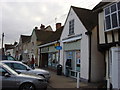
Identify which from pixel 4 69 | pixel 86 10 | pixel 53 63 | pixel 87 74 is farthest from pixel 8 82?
pixel 53 63

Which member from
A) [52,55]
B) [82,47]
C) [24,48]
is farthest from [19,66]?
[24,48]

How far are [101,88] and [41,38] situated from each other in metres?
24.5

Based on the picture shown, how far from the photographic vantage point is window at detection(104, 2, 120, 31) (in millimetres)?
9773

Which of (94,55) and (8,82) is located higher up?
(94,55)

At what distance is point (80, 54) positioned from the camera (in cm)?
1381

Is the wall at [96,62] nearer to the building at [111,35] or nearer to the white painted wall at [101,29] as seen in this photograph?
the building at [111,35]

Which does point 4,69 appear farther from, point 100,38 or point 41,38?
point 41,38

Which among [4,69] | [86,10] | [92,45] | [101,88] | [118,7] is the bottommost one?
[101,88]

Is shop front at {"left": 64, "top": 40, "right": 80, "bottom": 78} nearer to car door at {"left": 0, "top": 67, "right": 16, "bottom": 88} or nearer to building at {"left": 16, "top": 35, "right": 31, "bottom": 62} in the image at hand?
car door at {"left": 0, "top": 67, "right": 16, "bottom": 88}

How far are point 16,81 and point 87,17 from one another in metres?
9.24

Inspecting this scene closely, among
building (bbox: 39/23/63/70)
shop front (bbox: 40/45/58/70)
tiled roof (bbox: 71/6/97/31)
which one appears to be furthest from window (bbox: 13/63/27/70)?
shop front (bbox: 40/45/58/70)

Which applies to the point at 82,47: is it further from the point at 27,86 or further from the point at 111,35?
the point at 27,86

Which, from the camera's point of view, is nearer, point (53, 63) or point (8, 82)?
point (8, 82)

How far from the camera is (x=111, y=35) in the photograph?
10.6 m
